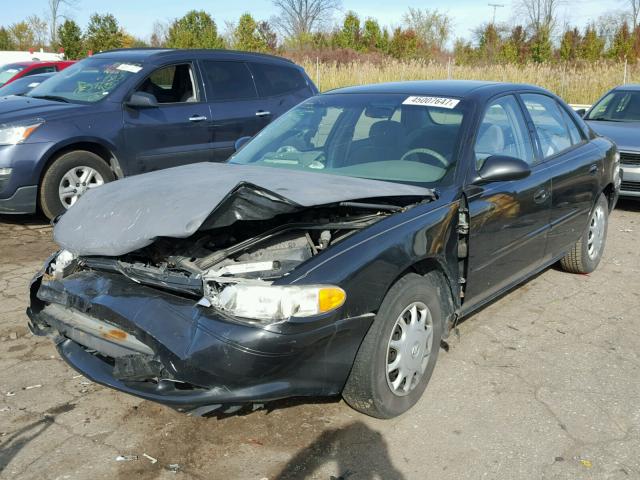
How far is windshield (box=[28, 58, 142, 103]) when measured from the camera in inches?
282

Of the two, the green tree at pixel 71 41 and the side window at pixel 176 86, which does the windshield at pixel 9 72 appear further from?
the green tree at pixel 71 41

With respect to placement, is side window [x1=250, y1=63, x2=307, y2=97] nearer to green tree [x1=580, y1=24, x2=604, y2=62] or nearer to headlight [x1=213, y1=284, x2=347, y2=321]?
headlight [x1=213, y1=284, x2=347, y2=321]

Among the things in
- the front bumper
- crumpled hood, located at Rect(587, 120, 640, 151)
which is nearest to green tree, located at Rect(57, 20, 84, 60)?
crumpled hood, located at Rect(587, 120, 640, 151)

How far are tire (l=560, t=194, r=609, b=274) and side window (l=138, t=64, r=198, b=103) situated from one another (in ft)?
14.9

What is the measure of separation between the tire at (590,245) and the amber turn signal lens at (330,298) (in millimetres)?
3144

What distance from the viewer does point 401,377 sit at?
126 inches

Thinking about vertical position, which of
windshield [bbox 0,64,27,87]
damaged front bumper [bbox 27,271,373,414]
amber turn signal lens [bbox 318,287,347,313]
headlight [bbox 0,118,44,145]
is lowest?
damaged front bumper [bbox 27,271,373,414]

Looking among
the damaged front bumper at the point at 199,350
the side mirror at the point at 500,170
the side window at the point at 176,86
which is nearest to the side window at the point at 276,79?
the side window at the point at 176,86

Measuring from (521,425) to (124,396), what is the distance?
201cm

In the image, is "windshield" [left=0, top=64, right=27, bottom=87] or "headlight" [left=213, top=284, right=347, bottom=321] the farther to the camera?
"windshield" [left=0, top=64, right=27, bottom=87]

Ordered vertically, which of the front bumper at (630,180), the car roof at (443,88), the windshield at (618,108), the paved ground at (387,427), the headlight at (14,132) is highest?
the car roof at (443,88)

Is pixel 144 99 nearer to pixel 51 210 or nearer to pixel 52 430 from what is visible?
pixel 51 210

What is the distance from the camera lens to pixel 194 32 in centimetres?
A: 3981

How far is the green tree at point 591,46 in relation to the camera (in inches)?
1303
